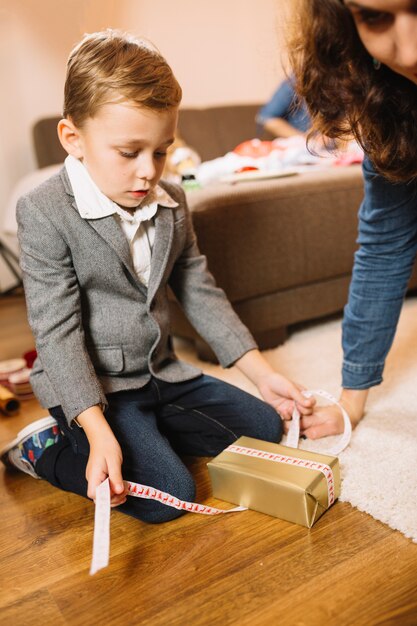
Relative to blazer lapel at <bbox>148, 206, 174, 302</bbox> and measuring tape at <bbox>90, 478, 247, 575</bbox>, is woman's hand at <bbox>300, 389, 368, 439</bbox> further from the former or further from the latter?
blazer lapel at <bbox>148, 206, 174, 302</bbox>

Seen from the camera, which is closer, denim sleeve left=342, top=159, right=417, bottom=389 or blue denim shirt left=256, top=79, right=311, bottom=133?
denim sleeve left=342, top=159, right=417, bottom=389

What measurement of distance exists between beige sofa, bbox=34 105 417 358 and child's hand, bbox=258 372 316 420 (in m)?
0.46

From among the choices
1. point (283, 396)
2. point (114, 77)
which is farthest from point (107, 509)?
point (114, 77)

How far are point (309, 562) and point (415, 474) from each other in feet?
0.93

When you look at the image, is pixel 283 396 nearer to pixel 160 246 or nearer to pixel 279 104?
pixel 160 246

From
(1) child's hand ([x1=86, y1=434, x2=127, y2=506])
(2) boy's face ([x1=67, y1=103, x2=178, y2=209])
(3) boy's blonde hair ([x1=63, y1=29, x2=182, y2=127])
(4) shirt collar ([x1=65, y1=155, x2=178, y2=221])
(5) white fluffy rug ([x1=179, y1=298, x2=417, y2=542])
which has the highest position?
(3) boy's blonde hair ([x1=63, y1=29, x2=182, y2=127])

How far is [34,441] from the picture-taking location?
47.5 inches

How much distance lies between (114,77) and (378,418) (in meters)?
0.83

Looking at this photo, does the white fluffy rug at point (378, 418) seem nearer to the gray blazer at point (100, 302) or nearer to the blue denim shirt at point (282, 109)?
the gray blazer at point (100, 302)

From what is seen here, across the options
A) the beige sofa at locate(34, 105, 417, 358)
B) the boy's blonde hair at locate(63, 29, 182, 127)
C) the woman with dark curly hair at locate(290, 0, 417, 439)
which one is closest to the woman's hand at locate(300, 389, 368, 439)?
the woman with dark curly hair at locate(290, 0, 417, 439)

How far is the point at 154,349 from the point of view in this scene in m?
1.17

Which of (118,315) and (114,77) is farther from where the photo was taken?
(118,315)

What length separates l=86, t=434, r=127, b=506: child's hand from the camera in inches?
36.8

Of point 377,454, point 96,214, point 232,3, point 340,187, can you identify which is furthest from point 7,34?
point 377,454
